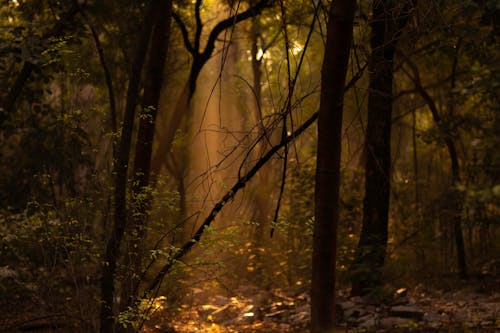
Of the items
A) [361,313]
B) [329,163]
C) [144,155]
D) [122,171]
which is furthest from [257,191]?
[329,163]

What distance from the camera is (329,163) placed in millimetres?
3750

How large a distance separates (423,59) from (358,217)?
480cm

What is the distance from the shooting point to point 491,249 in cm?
1147

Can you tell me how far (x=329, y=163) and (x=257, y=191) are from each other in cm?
1031

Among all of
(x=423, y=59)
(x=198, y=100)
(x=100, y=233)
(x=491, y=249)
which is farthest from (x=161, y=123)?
(x=100, y=233)

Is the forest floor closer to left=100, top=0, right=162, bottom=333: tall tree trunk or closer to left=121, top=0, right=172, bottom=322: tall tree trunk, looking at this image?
left=121, top=0, right=172, bottom=322: tall tree trunk

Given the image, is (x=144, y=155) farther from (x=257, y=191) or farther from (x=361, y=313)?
(x=257, y=191)

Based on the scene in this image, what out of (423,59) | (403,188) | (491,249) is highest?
(423,59)

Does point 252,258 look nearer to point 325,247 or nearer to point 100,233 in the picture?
point 100,233

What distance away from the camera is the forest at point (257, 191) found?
398 cm

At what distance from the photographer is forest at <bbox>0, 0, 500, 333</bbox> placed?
3.98m

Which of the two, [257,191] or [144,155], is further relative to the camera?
[257,191]

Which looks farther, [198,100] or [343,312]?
[198,100]

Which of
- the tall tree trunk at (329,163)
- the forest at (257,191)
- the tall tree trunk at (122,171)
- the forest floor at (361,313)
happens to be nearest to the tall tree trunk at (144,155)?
the forest at (257,191)
